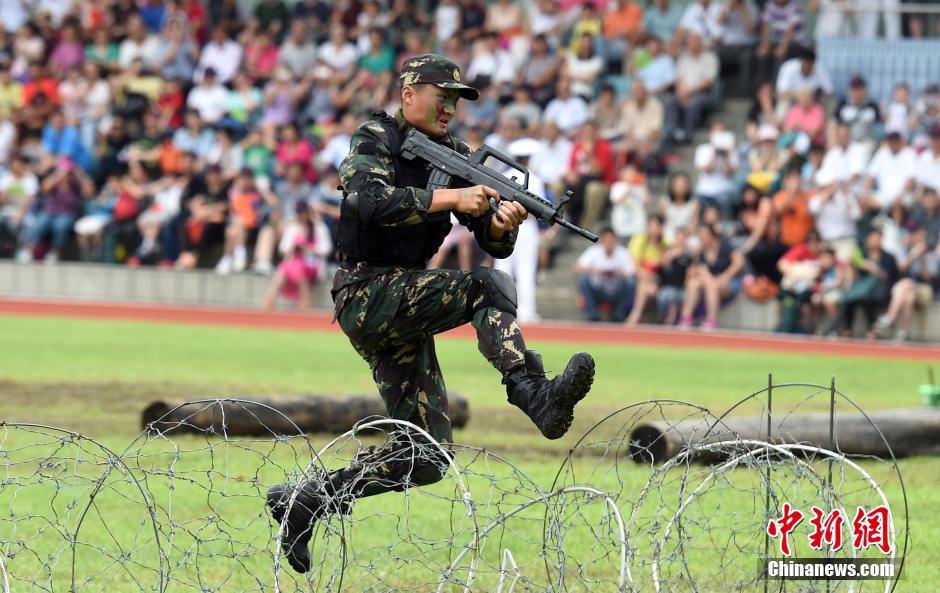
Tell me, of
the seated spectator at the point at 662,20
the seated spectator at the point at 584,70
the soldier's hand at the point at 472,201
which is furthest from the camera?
the seated spectator at the point at 662,20

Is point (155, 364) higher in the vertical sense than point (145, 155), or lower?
lower

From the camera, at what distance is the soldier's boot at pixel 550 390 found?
5875 millimetres

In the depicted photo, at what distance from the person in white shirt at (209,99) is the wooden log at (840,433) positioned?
19098 mm

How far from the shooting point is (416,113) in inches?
256

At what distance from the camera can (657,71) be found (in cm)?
2552

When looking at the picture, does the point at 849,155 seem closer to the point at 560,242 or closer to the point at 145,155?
the point at 560,242

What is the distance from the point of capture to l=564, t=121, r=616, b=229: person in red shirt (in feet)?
79.2

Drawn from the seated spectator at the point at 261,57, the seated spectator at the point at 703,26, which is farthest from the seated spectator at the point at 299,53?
the seated spectator at the point at 703,26

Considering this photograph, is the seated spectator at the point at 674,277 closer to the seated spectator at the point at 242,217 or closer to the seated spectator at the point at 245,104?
the seated spectator at the point at 242,217

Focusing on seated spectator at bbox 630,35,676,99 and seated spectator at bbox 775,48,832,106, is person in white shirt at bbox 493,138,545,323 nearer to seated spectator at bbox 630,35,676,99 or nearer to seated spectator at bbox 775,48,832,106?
seated spectator at bbox 630,35,676,99

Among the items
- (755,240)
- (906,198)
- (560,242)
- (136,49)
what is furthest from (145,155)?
(906,198)

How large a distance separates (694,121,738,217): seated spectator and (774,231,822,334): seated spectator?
1789 mm

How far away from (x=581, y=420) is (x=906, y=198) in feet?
35.6

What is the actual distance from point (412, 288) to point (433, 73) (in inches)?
34.3
